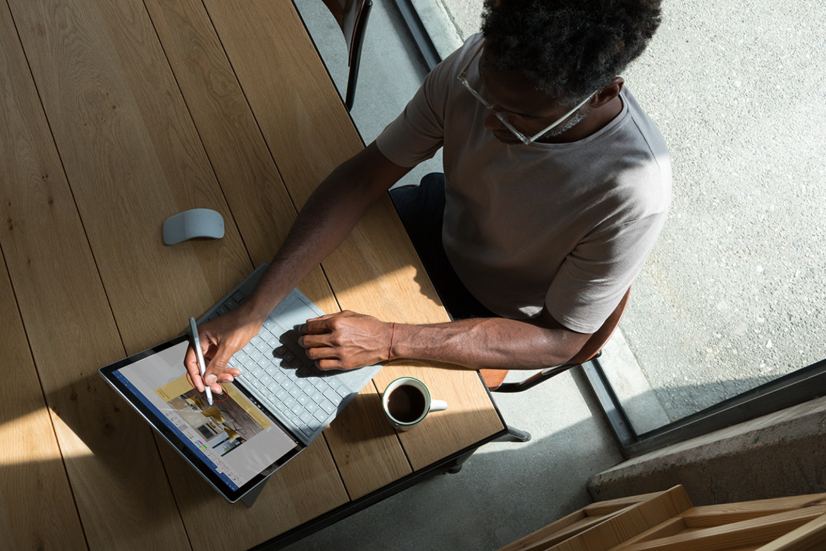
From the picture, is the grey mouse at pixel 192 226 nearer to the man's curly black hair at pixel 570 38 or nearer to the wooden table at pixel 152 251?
the wooden table at pixel 152 251

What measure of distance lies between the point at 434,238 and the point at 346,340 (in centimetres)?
56

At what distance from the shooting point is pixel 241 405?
117 centimetres

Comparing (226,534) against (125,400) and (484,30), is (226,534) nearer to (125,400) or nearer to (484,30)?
(125,400)

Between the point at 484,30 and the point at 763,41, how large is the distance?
0.93 metres

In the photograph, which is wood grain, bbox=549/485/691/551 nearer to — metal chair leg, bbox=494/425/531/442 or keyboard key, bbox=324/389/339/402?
keyboard key, bbox=324/389/339/402

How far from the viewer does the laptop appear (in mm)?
1140

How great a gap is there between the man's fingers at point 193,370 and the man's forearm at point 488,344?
33 centimetres

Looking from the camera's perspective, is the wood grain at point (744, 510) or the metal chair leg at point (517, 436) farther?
the metal chair leg at point (517, 436)

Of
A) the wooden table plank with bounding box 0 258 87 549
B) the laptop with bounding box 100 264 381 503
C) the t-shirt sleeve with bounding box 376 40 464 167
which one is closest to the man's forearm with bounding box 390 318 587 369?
the laptop with bounding box 100 264 381 503

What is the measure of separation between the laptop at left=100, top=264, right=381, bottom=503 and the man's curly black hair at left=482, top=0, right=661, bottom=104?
0.60m

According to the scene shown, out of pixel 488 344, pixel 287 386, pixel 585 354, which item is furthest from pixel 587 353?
pixel 287 386

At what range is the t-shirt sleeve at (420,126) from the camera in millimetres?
1315

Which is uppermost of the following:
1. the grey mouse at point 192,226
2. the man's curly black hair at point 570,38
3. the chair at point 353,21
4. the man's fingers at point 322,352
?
the chair at point 353,21

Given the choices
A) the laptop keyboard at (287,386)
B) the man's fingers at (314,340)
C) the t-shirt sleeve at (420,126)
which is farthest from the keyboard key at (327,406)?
the t-shirt sleeve at (420,126)
